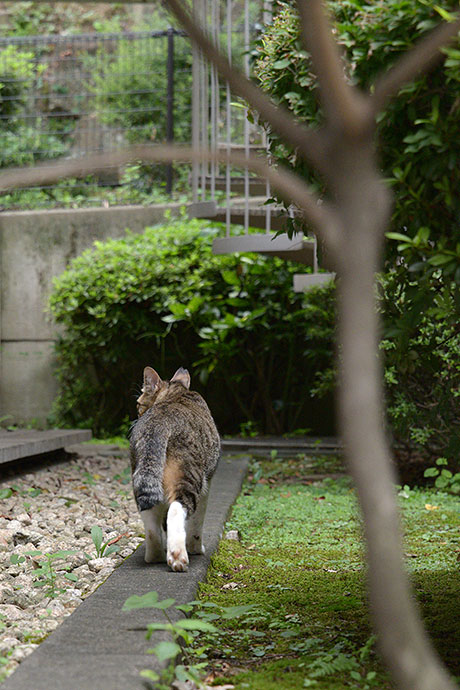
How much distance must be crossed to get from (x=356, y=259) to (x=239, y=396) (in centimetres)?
752

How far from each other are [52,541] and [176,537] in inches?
40.9

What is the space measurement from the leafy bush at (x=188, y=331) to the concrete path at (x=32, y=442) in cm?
150

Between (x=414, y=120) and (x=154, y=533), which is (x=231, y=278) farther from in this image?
(x=414, y=120)

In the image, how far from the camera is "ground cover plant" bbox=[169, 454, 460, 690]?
2.26 meters

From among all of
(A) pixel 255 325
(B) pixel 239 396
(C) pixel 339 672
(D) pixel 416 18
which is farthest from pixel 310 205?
(B) pixel 239 396

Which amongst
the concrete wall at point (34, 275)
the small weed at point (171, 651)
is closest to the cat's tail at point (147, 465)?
the small weed at point (171, 651)

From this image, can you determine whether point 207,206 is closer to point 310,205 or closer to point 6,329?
point 6,329

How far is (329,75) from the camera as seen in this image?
1.25 m

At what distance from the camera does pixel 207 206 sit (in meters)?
6.24

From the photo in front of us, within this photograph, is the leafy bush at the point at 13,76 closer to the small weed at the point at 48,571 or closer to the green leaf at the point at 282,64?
the small weed at the point at 48,571

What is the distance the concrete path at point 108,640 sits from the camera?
6.05 ft

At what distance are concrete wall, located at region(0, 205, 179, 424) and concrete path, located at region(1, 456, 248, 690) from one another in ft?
20.5

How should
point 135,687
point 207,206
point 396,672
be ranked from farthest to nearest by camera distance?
1. point 207,206
2. point 135,687
3. point 396,672

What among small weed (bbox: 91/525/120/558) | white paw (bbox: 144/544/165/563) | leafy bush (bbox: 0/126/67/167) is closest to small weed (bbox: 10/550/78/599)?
small weed (bbox: 91/525/120/558)
